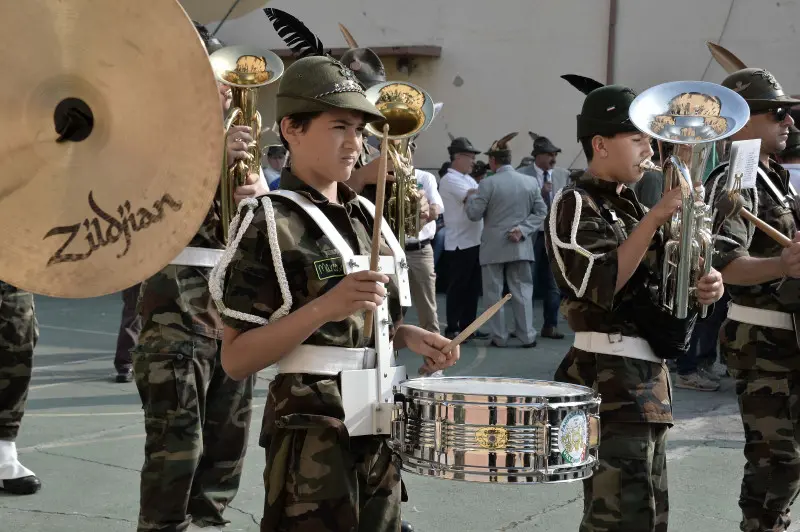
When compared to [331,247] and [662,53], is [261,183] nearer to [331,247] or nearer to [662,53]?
[331,247]

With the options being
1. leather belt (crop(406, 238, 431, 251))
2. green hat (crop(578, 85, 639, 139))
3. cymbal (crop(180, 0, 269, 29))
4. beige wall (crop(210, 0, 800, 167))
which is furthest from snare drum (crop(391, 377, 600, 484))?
cymbal (crop(180, 0, 269, 29))

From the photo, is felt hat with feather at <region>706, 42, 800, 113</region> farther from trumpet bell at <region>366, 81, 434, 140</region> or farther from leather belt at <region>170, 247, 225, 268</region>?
leather belt at <region>170, 247, 225, 268</region>

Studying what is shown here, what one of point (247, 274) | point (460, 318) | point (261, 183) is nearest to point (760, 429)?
point (261, 183)

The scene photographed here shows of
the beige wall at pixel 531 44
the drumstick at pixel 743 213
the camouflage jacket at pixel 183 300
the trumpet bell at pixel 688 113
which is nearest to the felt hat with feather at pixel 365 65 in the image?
the camouflage jacket at pixel 183 300

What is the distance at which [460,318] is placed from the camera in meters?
11.9

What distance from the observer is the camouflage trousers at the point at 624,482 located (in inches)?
145

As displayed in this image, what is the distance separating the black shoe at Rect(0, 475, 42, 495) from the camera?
17.7 feet

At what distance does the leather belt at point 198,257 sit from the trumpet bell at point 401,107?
92cm

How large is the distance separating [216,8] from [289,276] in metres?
15.1

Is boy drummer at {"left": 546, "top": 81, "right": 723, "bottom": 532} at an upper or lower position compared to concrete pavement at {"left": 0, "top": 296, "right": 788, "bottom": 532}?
upper

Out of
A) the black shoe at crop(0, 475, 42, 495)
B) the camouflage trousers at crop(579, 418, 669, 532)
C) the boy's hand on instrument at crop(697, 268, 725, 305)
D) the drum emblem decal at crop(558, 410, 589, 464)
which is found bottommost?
the black shoe at crop(0, 475, 42, 495)

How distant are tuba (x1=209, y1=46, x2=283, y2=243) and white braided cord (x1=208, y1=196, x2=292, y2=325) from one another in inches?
47.0

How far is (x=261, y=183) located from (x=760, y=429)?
2.36 metres

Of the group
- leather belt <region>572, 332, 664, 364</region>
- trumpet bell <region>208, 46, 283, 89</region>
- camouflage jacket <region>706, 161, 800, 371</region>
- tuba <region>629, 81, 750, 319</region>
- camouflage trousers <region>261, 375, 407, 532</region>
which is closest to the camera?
camouflage trousers <region>261, 375, 407, 532</region>
